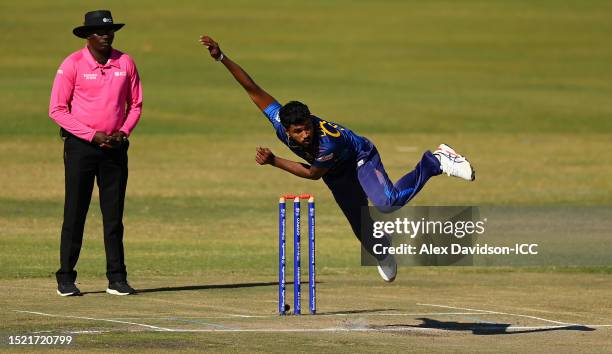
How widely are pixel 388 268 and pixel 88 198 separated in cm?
313

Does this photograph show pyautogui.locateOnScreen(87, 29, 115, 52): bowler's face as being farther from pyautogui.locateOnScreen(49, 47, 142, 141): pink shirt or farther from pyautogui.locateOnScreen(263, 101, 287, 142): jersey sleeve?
pyautogui.locateOnScreen(263, 101, 287, 142): jersey sleeve

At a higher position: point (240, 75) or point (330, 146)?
point (240, 75)

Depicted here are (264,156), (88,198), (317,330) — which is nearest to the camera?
(317,330)

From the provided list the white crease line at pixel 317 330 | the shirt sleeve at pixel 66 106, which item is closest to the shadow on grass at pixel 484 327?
the white crease line at pixel 317 330

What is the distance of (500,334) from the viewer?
12.4 m

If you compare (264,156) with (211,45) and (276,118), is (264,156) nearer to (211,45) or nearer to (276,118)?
(276,118)

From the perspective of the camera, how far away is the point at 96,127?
564 inches

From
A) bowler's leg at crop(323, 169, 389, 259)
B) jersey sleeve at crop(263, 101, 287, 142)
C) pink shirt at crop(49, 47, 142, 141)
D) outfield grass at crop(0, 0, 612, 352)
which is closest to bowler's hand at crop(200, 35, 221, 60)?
jersey sleeve at crop(263, 101, 287, 142)

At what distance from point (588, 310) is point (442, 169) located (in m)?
2.01

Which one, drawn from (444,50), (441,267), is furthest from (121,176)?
(444,50)

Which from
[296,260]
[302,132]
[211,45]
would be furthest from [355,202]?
[211,45]

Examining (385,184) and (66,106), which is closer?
(385,184)

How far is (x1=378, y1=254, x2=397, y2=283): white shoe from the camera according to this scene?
13.5 metres

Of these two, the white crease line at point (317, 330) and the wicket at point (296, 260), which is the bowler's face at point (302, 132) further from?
the white crease line at point (317, 330)
